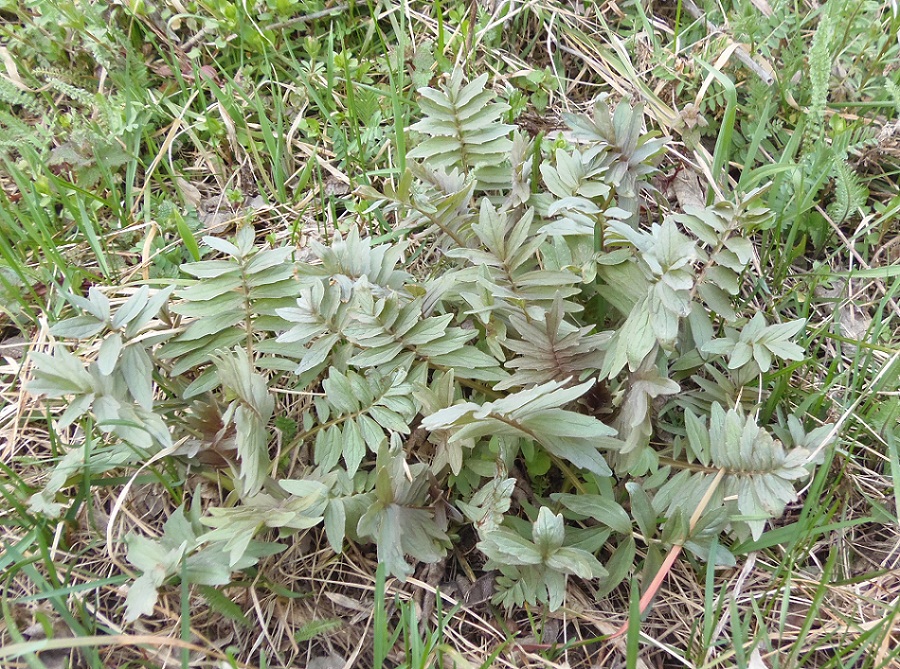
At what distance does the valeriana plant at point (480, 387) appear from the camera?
1.53 metres

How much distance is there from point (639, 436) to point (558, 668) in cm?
56

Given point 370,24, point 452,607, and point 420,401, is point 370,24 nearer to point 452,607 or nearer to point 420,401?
point 420,401

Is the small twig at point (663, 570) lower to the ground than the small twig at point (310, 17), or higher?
lower

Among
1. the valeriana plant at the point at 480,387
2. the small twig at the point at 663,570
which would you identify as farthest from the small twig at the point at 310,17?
the small twig at the point at 663,570

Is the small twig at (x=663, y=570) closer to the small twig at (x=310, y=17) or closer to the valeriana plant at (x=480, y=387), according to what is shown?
the valeriana plant at (x=480, y=387)

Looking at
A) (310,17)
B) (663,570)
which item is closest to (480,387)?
(663,570)

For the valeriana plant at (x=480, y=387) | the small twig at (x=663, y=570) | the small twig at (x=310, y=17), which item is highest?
the small twig at (x=310, y=17)

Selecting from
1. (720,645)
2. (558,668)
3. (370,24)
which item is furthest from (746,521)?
(370,24)

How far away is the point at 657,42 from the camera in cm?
260

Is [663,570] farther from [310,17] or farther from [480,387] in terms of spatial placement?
[310,17]

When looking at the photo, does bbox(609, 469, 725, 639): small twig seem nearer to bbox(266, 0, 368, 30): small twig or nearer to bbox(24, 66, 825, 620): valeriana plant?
bbox(24, 66, 825, 620): valeriana plant

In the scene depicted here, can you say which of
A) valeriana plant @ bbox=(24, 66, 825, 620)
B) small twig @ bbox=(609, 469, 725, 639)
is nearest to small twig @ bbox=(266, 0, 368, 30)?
valeriana plant @ bbox=(24, 66, 825, 620)

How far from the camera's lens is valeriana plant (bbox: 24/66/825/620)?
153cm

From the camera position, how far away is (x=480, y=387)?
180 cm
